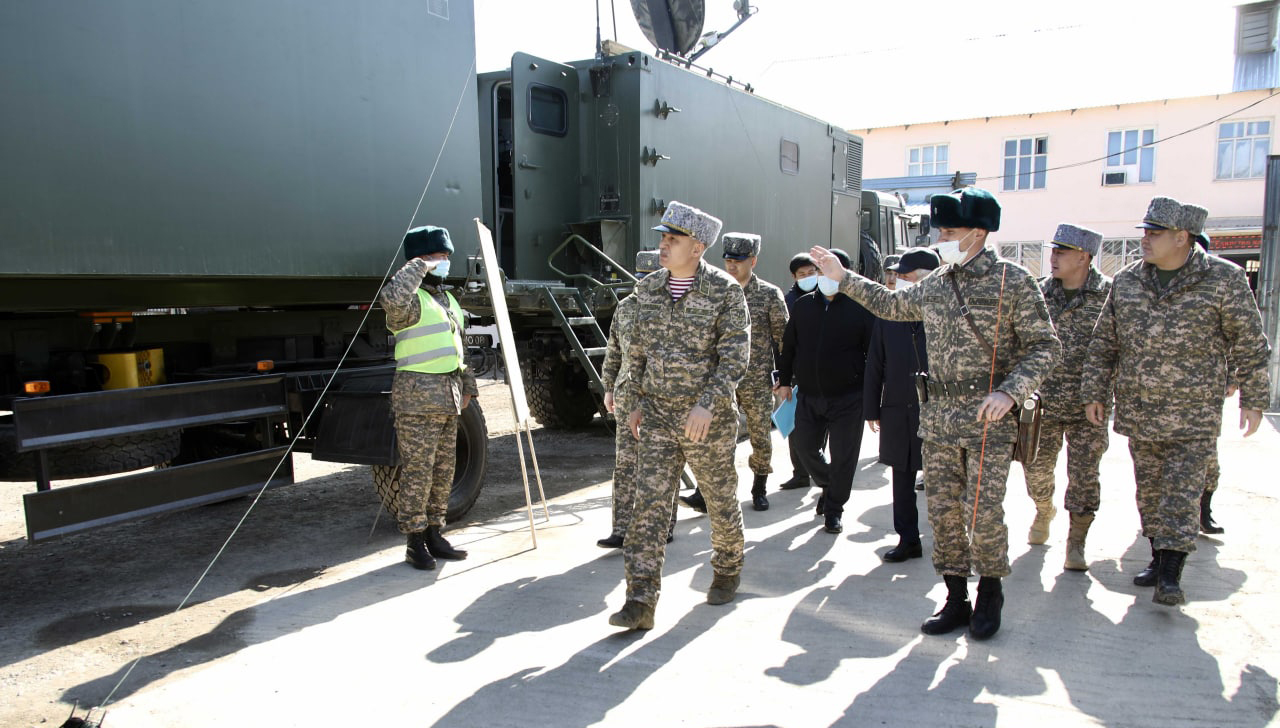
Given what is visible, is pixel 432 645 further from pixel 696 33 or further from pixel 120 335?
pixel 696 33

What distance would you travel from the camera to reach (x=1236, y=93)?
74.5 ft

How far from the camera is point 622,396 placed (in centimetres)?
402

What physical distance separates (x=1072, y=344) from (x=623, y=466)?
236 centimetres

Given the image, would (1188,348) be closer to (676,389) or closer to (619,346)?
(676,389)

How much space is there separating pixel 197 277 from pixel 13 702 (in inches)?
70.6

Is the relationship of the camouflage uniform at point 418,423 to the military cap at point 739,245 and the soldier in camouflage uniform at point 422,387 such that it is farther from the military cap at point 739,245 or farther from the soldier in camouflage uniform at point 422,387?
the military cap at point 739,245

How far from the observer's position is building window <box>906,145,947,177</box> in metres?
26.5

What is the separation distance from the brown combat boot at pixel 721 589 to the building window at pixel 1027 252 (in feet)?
76.9

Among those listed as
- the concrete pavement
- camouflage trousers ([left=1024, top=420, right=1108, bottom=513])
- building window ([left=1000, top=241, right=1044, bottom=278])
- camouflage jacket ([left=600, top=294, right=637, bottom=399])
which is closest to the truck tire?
the concrete pavement

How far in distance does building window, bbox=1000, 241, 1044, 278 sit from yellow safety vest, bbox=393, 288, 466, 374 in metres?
23.4

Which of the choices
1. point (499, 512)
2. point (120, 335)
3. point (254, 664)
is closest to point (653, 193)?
point (499, 512)

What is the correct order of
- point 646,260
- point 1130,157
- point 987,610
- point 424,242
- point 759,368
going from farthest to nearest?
point 1130,157 < point 646,260 < point 759,368 < point 424,242 < point 987,610

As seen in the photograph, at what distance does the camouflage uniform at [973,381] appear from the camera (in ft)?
11.7

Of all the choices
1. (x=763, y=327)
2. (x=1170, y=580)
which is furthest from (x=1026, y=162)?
(x=1170, y=580)
